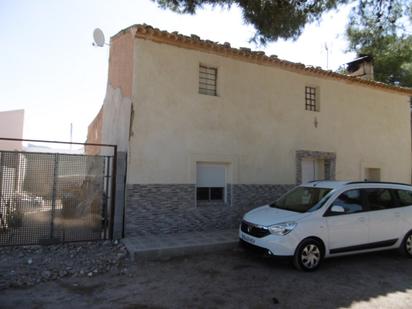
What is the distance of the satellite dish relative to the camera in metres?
9.49

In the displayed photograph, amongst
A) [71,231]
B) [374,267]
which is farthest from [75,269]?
[374,267]

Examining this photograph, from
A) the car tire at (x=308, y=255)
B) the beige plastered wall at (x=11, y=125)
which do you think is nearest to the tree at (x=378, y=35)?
the car tire at (x=308, y=255)

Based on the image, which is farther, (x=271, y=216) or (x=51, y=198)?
(x=51, y=198)

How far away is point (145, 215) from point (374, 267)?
5.08 metres

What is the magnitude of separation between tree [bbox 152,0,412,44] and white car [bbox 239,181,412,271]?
13.9 ft

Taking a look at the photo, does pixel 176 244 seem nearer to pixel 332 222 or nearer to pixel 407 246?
pixel 332 222

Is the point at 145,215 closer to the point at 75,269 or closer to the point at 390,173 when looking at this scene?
the point at 75,269

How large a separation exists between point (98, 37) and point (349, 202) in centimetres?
786

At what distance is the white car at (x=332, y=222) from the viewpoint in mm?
6043

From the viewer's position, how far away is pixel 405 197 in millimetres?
7434

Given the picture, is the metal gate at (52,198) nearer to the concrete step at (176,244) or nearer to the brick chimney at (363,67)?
the concrete step at (176,244)

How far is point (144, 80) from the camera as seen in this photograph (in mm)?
8281

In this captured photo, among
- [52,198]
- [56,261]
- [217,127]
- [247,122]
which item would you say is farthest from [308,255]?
[52,198]

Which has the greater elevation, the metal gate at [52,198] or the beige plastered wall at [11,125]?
the beige plastered wall at [11,125]
